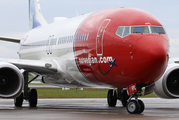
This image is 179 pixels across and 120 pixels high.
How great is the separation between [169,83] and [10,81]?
21.1ft

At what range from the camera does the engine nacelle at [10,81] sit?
584 inches

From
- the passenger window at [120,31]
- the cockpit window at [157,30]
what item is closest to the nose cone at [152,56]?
the cockpit window at [157,30]

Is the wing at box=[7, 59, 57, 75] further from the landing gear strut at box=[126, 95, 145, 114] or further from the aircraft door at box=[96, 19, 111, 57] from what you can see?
the landing gear strut at box=[126, 95, 145, 114]

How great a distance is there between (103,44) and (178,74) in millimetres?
4313

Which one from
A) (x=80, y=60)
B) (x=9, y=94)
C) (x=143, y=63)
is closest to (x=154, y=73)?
(x=143, y=63)

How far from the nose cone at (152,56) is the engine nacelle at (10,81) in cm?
519

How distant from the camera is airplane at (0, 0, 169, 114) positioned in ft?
39.6

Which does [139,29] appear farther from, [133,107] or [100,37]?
[133,107]

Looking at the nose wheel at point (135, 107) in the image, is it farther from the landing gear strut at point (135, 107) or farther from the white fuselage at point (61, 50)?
the white fuselage at point (61, 50)

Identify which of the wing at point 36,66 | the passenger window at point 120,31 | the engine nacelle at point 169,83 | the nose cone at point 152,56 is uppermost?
the passenger window at point 120,31

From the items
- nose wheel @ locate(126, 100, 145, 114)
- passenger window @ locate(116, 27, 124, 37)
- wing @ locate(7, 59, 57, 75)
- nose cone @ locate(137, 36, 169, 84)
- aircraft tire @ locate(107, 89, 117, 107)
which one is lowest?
aircraft tire @ locate(107, 89, 117, 107)

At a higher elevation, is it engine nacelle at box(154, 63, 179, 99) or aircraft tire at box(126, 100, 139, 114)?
engine nacelle at box(154, 63, 179, 99)

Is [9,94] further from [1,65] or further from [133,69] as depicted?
[133,69]

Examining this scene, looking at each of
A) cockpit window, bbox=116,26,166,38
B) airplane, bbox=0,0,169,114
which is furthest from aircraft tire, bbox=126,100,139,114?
cockpit window, bbox=116,26,166,38
